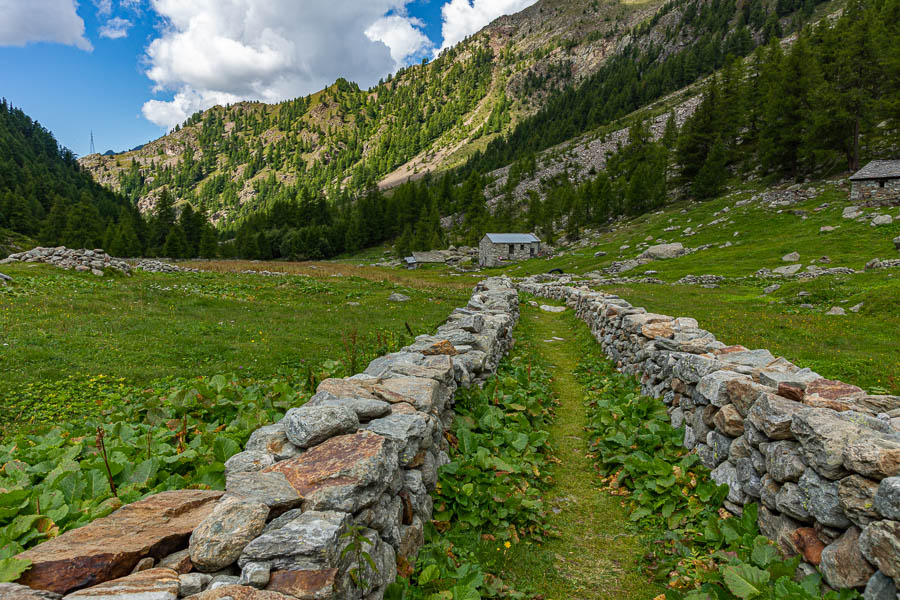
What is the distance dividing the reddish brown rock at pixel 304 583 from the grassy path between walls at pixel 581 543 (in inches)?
116

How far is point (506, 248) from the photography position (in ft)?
278

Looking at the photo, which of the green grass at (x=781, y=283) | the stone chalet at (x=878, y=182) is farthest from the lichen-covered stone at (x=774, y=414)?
the stone chalet at (x=878, y=182)

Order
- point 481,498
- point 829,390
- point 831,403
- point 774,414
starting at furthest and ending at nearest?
point 481,498 → point 829,390 → point 831,403 → point 774,414

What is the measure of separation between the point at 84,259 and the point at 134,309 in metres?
19.5

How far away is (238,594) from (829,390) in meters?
7.43

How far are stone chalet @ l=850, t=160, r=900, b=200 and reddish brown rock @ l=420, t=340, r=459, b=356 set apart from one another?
51518mm

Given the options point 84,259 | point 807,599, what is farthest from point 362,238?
point 807,599

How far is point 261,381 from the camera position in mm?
10094

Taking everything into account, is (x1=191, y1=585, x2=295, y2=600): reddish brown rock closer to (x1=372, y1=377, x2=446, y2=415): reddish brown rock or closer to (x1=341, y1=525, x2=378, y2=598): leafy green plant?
(x1=341, y1=525, x2=378, y2=598): leafy green plant

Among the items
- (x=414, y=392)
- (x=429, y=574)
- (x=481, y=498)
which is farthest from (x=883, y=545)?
(x=414, y=392)

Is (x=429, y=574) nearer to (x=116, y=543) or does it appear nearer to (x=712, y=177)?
(x=116, y=543)

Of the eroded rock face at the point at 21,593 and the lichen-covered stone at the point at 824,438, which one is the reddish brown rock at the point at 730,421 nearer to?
the lichen-covered stone at the point at 824,438

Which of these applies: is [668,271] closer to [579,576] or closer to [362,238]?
[579,576]

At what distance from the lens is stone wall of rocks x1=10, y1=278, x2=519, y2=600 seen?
2938 millimetres
